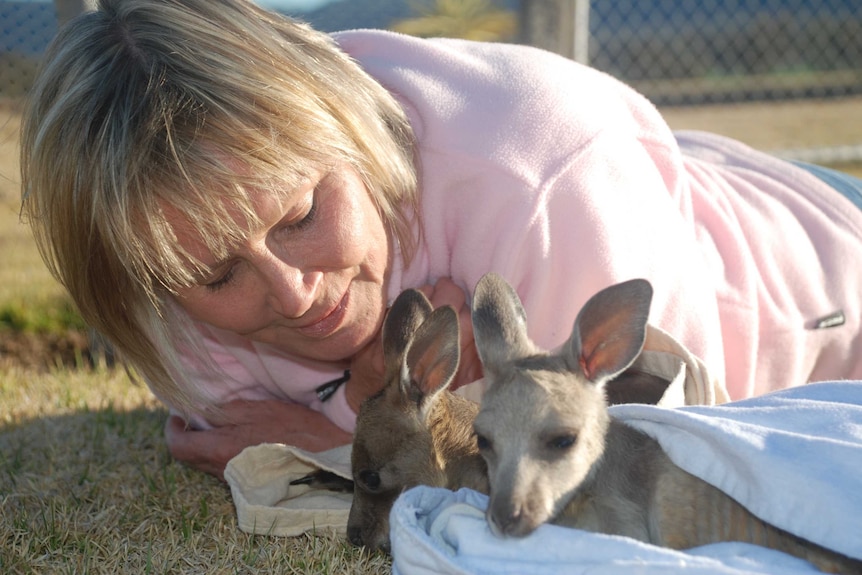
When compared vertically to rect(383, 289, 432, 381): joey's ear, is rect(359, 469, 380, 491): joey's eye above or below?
below

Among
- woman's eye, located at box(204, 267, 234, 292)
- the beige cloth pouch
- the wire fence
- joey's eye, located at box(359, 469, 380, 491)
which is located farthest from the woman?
the wire fence

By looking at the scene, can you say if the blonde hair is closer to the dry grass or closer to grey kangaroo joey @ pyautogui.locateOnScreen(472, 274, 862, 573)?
the dry grass

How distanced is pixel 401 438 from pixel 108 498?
3.34 feet

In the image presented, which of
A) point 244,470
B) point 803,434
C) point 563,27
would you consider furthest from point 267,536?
point 563,27

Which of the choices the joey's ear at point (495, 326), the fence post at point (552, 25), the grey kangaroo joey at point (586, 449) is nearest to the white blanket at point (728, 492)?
the grey kangaroo joey at point (586, 449)

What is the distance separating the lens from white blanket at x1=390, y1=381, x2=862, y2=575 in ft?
6.60

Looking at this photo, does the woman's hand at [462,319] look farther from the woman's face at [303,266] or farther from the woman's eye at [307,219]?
the woman's eye at [307,219]

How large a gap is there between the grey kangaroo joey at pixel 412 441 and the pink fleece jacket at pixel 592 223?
39 centimetres

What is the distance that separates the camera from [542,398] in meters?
2.14

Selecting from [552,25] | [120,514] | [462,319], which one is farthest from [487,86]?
[552,25]

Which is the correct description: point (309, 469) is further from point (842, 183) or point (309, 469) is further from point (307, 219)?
point (842, 183)

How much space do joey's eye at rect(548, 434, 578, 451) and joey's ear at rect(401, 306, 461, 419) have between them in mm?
534

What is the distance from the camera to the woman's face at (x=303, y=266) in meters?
2.63

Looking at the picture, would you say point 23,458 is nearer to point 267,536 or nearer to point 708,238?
point 267,536
